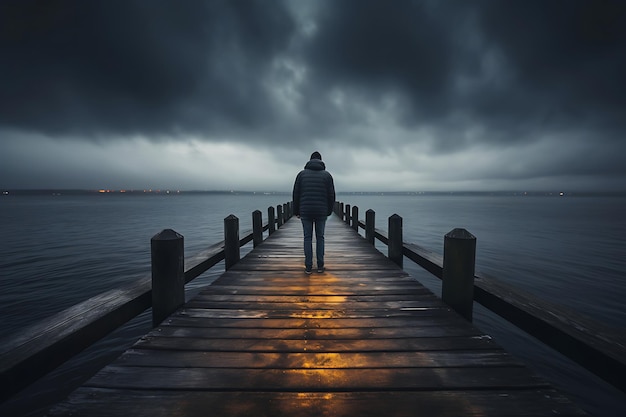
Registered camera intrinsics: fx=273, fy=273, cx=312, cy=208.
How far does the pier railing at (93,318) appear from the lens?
1.62 meters

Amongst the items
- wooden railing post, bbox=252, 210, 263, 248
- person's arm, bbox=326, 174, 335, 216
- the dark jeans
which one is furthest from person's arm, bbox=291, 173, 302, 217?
wooden railing post, bbox=252, 210, 263, 248

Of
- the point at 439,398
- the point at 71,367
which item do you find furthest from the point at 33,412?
the point at 439,398

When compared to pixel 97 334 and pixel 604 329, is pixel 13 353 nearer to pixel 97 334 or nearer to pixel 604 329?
pixel 97 334

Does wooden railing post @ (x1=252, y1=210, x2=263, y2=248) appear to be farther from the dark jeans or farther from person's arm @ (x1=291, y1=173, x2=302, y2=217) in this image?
the dark jeans

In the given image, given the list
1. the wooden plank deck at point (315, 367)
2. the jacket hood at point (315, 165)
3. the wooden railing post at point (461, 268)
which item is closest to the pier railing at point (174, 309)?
the wooden railing post at point (461, 268)

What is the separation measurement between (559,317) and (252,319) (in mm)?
2891

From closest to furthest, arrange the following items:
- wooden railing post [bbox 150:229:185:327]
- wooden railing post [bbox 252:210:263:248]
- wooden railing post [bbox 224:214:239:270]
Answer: wooden railing post [bbox 150:229:185:327] < wooden railing post [bbox 224:214:239:270] < wooden railing post [bbox 252:210:263:248]

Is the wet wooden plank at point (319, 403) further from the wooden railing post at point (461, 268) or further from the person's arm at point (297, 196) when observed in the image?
the person's arm at point (297, 196)

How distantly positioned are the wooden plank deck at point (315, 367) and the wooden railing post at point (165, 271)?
168 mm

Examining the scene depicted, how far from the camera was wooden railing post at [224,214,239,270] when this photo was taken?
5.21 meters

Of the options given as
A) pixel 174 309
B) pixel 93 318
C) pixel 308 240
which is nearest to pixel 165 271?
pixel 174 309

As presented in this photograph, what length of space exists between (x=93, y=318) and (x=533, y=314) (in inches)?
140

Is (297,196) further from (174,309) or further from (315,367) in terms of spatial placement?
(315,367)

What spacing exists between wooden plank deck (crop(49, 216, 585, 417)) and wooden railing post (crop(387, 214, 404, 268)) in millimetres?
1725
